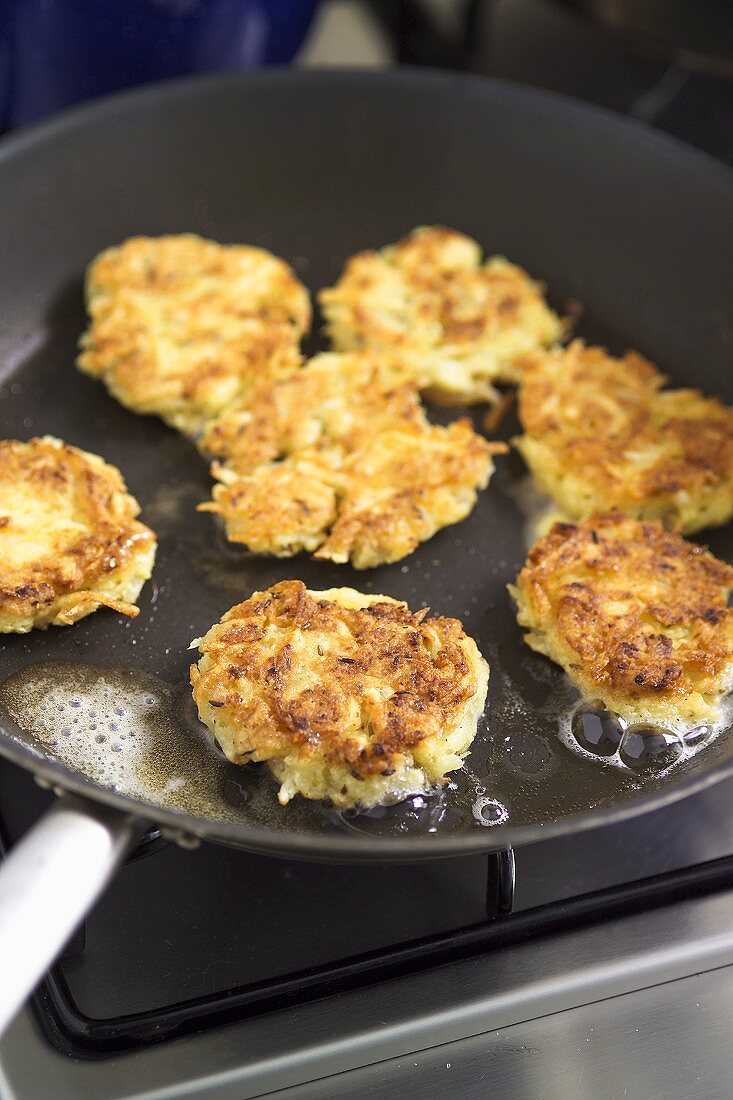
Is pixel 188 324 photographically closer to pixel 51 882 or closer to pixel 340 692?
pixel 340 692

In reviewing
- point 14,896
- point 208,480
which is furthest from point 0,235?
point 14,896

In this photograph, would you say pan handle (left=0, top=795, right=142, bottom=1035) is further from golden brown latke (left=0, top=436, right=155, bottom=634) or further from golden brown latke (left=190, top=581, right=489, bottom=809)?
golden brown latke (left=0, top=436, right=155, bottom=634)

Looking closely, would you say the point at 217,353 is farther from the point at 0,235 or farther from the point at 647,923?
the point at 647,923

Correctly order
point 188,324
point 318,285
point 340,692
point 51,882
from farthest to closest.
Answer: point 318,285 → point 188,324 → point 340,692 → point 51,882

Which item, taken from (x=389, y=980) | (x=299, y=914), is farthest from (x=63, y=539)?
(x=389, y=980)

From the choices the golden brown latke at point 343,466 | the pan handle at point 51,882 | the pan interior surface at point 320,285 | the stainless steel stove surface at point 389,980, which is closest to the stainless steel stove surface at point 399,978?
the stainless steel stove surface at point 389,980

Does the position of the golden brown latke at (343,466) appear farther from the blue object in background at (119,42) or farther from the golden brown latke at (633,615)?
the blue object in background at (119,42)
